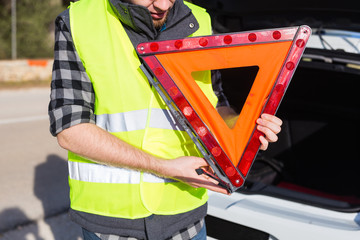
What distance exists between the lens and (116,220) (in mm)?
1548

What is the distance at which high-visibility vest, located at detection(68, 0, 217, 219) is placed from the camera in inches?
57.1

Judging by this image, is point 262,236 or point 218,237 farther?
point 218,237

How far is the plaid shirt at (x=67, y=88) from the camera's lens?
55.1 inches

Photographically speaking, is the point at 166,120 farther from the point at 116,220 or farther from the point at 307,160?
the point at 307,160

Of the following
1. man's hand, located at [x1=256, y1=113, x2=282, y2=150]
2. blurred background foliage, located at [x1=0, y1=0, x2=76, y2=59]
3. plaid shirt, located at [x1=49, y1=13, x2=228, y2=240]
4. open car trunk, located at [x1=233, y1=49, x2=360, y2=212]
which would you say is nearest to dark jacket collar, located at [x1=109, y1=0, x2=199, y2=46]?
plaid shirt, located at [x1=49, y1=13, x2=228, y2=240]

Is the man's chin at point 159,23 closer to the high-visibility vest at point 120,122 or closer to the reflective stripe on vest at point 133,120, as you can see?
the high-visibility vest at point 120,122

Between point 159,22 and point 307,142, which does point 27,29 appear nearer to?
point 307,142

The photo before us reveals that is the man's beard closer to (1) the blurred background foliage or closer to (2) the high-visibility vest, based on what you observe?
(2) the high-visibility vest

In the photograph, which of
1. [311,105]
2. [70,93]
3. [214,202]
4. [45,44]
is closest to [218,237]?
[214,202]

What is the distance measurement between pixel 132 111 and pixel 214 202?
3.09ft

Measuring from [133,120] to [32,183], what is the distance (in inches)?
132

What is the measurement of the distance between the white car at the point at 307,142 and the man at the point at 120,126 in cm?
61

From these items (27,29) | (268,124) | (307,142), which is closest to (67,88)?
(268,124)

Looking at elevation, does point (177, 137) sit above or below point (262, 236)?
above
